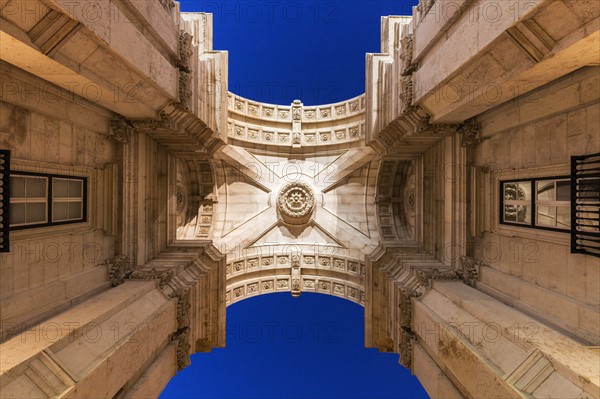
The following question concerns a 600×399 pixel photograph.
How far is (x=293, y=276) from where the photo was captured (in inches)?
685

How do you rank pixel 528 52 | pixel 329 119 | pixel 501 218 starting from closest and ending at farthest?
pixel 528 52 < pixel 501 218 < pixel 329 119

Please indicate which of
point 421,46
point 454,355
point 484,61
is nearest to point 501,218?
point 454,355

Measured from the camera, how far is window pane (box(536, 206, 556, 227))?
6.70 m

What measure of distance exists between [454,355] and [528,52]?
21.0ft

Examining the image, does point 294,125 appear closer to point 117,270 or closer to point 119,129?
point 119,129

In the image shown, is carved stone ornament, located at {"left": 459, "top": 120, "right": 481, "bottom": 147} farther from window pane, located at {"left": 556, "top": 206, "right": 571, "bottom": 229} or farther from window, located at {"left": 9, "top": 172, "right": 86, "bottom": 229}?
window, located at {"left": 9, "top": 172, "right": 86, "bottom": 229}

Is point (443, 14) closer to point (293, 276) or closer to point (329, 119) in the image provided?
point (329, 119)

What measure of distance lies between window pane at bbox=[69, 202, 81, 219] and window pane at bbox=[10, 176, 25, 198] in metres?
1.45

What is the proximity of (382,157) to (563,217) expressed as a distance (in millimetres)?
7392

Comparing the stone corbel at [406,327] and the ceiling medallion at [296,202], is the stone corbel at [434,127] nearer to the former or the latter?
the stone corbel at [406,327]

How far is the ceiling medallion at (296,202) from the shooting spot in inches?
689

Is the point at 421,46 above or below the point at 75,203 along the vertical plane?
above

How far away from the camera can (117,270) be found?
353 inches

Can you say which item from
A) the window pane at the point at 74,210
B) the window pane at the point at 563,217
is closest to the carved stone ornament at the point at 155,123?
the window pane at the point at 74,210
